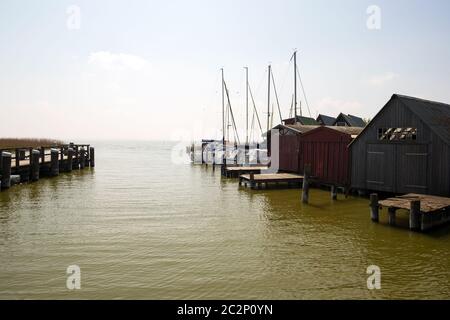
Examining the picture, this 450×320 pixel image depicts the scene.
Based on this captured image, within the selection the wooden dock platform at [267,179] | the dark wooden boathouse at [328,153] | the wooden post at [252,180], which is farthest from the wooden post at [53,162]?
the dark wooden boathouse at [328,153]

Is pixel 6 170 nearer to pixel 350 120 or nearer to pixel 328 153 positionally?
pixel 328 153

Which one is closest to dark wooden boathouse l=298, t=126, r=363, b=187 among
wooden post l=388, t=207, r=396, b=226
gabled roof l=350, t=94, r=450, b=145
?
gabled roof l=350, t=94, r=450, b=145

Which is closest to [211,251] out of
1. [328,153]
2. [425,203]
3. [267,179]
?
[425,203]

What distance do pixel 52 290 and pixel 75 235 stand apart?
17.9 ft

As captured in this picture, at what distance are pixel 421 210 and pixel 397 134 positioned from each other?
281 inches

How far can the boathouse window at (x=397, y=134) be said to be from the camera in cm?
2005

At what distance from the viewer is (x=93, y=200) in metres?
22.6

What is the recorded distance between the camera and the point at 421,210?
49.1 feet

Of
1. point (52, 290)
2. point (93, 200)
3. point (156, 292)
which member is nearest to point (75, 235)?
point (52, 290)

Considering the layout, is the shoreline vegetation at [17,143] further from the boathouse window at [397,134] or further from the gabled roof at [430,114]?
the gabled roof at [430,114]

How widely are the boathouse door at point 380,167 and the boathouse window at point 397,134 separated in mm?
467

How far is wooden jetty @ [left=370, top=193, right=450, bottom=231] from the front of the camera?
14867 millimetres
